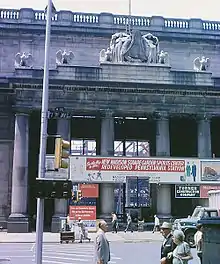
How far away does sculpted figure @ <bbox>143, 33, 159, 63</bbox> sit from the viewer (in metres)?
40.1

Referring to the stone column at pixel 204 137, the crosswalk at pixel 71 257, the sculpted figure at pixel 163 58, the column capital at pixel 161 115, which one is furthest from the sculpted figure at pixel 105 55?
the crosswalk at pixel 71 257

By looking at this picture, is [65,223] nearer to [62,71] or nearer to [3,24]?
[62,71]

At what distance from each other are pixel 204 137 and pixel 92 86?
999 cm

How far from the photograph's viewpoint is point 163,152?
38.1 m

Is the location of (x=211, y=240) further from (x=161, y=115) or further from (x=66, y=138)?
(x=161, y=115)

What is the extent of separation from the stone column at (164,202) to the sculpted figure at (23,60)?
14594mm

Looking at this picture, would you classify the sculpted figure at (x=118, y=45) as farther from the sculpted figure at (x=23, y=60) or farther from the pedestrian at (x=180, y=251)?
the pedestrian at (x=180, y=251)

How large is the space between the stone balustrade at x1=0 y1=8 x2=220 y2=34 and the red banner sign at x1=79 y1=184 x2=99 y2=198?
15.0 meters

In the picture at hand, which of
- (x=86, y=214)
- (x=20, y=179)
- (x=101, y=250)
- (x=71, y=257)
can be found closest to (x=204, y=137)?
(x=86, y=214)

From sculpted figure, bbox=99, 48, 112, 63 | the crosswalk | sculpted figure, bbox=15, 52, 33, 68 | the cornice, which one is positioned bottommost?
the crosswalk

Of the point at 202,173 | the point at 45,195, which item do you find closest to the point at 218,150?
the point at 202,173

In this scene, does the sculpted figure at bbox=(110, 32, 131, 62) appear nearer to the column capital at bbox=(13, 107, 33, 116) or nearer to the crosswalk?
the column capital at bbox=(13, 107, 33, 116)

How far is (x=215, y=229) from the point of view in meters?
5.68

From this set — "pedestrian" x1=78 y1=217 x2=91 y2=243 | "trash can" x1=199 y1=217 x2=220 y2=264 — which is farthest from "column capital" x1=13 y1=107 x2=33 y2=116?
"trash can" x1=199 y1=217 x2=220 y2=264
